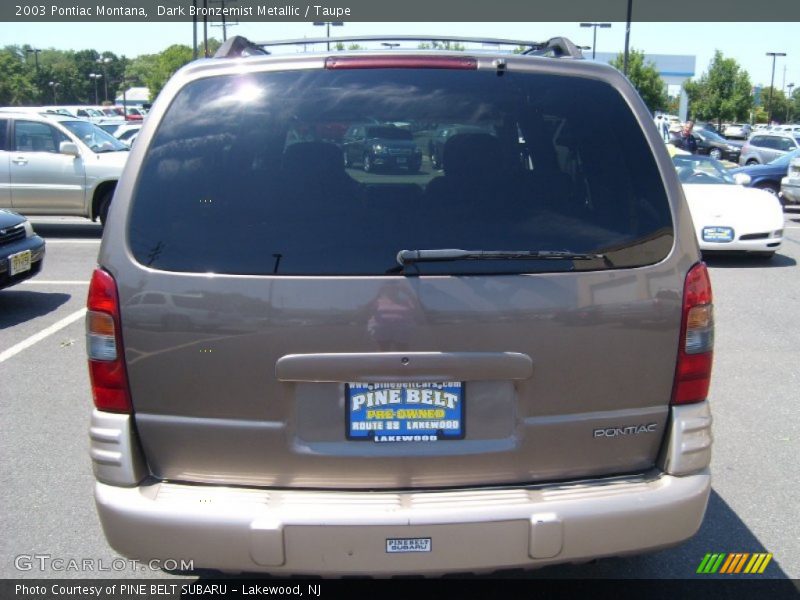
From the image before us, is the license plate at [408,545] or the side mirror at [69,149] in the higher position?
the side mirror at [69,149]

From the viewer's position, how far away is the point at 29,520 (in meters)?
3.90

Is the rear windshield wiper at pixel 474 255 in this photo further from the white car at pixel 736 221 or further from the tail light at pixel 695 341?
the white car at pixel 736 221

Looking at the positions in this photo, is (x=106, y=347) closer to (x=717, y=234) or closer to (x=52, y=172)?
(x=717, y=234)

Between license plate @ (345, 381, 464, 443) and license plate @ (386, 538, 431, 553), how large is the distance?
1.00 feet

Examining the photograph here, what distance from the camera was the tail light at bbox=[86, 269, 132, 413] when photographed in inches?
105

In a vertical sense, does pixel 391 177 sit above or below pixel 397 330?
above

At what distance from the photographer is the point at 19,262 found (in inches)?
313

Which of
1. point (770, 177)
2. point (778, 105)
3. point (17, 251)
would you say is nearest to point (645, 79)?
point (770, 177)

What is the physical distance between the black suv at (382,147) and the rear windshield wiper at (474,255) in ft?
1.36

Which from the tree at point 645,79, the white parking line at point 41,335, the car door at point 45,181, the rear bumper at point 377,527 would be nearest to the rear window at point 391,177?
the rear bumper at point 377,527

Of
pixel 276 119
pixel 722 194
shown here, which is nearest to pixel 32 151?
pixel 722 194

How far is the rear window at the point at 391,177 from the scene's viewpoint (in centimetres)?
262

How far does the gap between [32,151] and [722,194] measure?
10.4m

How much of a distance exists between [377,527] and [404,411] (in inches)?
14.3
